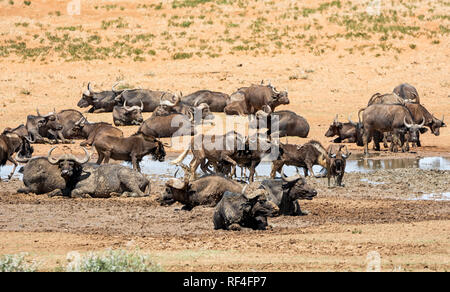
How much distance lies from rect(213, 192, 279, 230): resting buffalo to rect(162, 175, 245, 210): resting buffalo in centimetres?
167

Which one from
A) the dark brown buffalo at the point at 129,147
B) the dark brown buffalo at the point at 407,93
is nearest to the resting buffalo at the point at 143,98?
the dark brown buffalo at the point at 407,93

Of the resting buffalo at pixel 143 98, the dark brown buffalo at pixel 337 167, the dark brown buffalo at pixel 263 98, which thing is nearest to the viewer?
the dark brown buffalo at pixel 337 167

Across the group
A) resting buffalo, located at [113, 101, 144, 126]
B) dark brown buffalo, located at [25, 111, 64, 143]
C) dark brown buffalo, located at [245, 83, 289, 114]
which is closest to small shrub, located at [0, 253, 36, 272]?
dark brown buffalo, located at [25, 111, 64, 143]

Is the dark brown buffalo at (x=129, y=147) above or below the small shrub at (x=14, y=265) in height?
below

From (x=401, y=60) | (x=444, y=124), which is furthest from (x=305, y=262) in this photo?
(x=401, y=60)

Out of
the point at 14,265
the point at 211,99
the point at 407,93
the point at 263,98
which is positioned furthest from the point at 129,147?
the point at 407,93

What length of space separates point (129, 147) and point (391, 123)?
25.3ft

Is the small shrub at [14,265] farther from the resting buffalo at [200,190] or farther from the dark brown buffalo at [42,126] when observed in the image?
the dark brown buffalo at [42,126]

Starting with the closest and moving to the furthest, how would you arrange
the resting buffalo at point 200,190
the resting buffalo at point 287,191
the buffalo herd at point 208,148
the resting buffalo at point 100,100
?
the resting buffalo at point 287,191 → the buffalo herd at point 208,148 → the resting buffalo at point 200,190 → the resting buffalo at point 100,100

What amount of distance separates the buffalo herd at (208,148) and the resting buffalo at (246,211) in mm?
14

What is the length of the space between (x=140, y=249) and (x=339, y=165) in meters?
7.01

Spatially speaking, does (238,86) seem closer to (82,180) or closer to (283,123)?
(283,123)

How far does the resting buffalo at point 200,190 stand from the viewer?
14.1 metres
